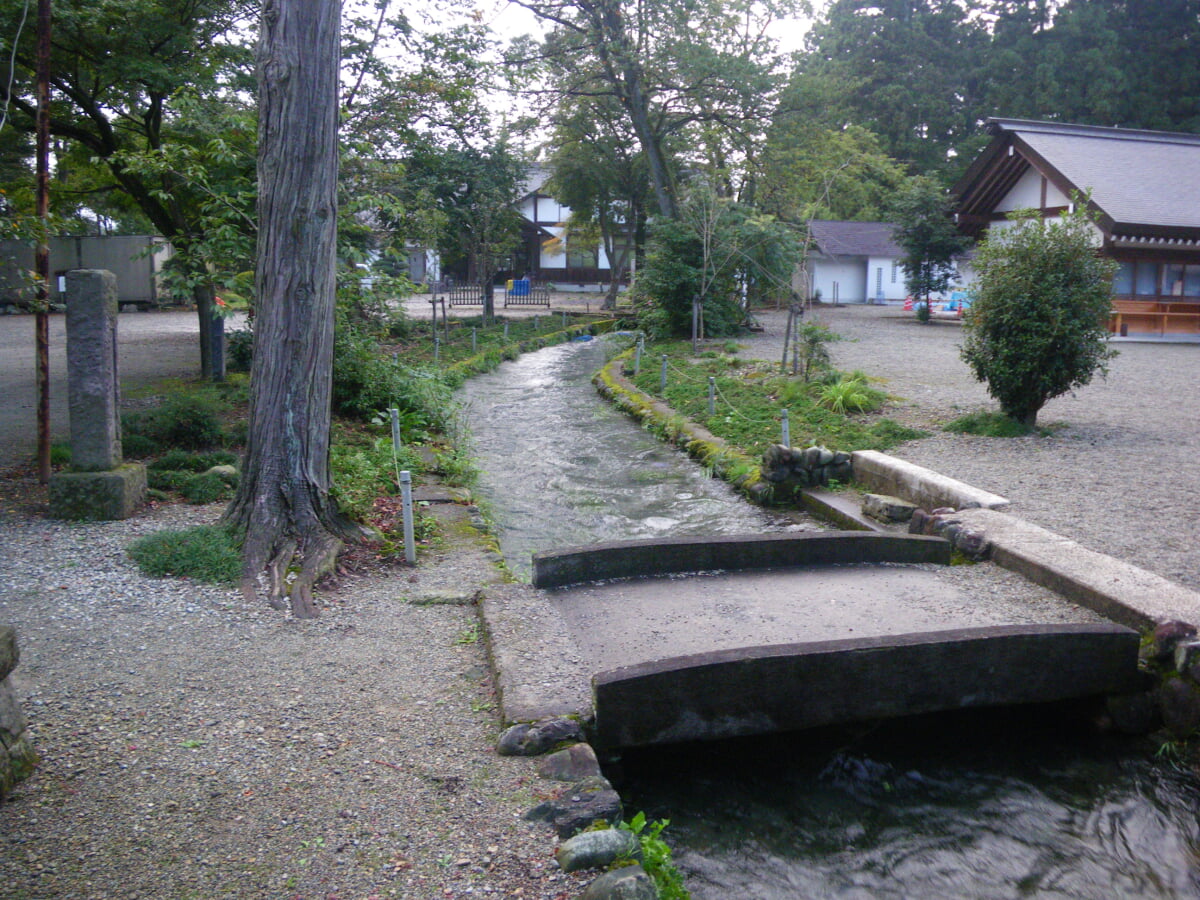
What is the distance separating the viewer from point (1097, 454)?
1023 centimetres

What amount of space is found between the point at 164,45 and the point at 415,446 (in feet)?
20.1

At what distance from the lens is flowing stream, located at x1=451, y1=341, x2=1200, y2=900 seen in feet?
14.1

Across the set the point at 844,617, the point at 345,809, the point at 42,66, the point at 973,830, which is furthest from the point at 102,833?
the point at 42,66

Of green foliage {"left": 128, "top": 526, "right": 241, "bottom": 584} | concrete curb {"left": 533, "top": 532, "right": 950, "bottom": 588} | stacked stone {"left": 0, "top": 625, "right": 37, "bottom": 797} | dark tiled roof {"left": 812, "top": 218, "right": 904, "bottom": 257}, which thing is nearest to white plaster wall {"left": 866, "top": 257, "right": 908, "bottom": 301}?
dark tiled roof {"left": 812, "top": 218, "right": 904, "bottom": 257}

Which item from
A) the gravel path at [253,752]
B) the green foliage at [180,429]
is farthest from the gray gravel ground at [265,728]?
the green foliage at [180,429]

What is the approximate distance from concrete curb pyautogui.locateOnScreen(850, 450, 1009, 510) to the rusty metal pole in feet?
25.6

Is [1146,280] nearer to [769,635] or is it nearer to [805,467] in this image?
[805,467]

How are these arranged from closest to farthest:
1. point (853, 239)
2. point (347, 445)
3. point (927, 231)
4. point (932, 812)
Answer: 1. point (932, 812)
2. point (347, 445)
3. point (927, 231)
4. point (853, 239)

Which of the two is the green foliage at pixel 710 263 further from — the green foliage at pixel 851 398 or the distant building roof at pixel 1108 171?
the green foliage at pixel 851 398

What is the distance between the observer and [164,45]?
12.0 m

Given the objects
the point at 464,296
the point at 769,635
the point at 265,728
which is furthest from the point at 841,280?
the point at 265,728

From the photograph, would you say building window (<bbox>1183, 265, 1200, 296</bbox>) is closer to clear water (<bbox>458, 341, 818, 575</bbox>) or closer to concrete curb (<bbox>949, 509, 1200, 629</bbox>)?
clear water (<bbox>458, 341, 818, 575</bbox>)

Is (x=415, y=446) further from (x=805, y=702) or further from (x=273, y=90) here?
(x=805, y=702)

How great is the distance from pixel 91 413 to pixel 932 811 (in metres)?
6.87
